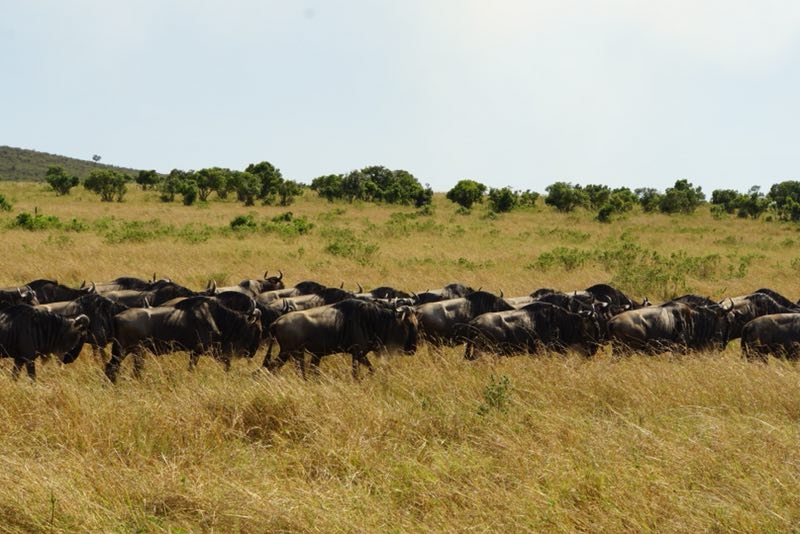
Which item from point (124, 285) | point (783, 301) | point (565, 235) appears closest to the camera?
point (783, 301)

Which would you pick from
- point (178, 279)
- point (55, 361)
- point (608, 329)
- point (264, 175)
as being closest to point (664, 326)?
point (608, 329)

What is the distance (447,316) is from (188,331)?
3.71 metres

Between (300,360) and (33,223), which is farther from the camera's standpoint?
(33,223)

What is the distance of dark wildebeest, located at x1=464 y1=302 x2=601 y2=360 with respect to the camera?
9.51 meters

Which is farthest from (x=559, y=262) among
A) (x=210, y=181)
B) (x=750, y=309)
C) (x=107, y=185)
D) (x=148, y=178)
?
(x=148, y=178)

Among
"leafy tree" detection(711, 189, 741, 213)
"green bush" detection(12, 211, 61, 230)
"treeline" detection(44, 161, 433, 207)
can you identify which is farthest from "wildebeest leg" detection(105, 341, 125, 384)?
"leafy tree" detection(711, 189, 741, 213)

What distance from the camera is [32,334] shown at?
8047 mm

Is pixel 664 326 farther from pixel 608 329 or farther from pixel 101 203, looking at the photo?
pixel 101 203

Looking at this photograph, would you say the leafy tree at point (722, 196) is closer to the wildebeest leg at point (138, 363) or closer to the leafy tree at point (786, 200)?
the leafy tree at point (786, 200)

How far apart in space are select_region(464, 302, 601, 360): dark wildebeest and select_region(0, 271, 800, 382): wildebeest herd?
0.01 metres

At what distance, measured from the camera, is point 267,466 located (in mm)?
5430

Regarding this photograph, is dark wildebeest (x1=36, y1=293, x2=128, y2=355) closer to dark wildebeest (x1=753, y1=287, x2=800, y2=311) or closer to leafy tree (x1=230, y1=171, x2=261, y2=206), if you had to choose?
dark wildebeest (x1=753, y1=287, x2=800, y2=311)

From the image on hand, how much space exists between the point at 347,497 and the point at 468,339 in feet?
16.7

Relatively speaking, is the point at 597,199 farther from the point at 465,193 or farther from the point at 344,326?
the point at 344,326
